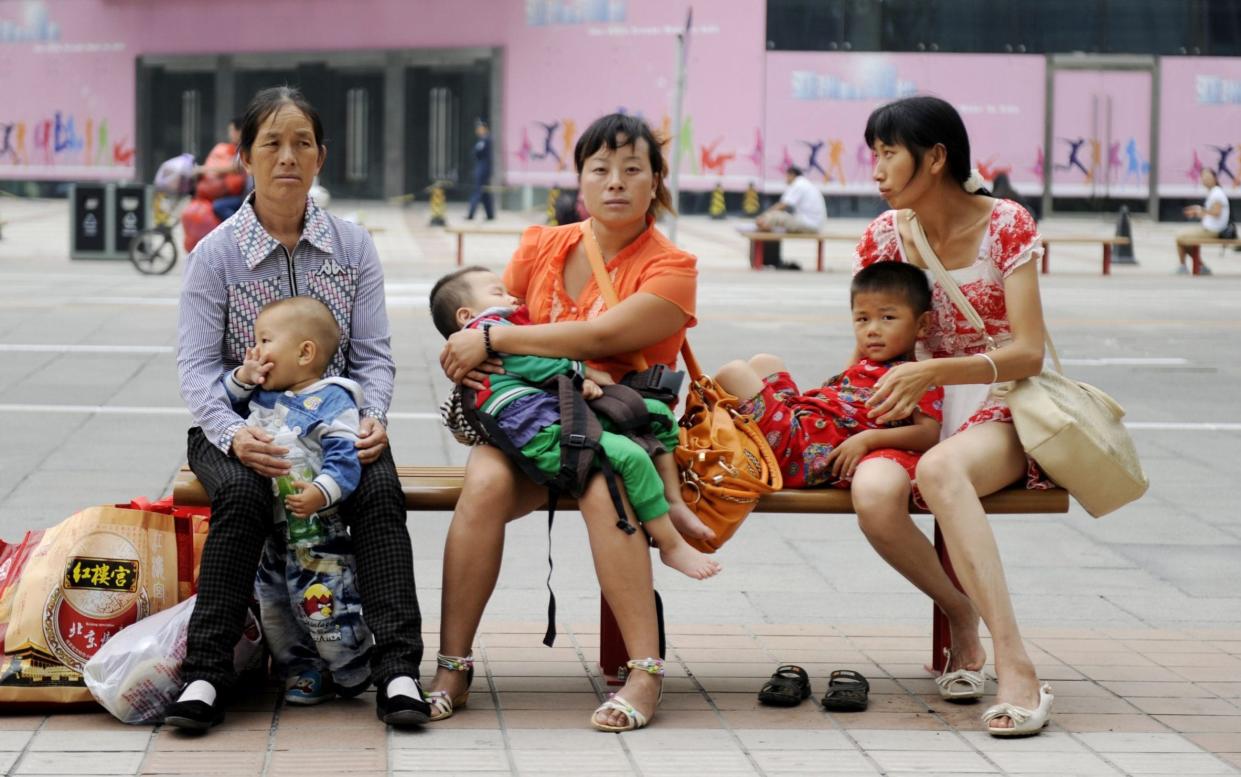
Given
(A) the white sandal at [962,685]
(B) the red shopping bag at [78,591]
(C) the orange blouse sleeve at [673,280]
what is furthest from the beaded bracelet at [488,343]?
(A) the white sandal at [962,685]

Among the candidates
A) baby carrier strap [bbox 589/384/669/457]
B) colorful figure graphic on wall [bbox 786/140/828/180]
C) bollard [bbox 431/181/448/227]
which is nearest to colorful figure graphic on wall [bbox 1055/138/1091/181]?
colorful figure graphic on wall [bbox 786/140/828/180]

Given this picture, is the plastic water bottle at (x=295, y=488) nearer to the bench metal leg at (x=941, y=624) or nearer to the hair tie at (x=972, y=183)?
the bench metal leg at (x=941, y=624)

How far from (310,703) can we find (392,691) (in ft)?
1.03

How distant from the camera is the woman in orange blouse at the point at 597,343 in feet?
13.7

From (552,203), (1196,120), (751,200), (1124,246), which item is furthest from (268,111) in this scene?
(1196,120)

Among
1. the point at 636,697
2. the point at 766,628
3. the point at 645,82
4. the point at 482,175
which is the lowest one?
the point at 766,628

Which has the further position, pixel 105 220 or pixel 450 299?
pixel 105 220

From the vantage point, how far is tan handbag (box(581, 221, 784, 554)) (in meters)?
4.29

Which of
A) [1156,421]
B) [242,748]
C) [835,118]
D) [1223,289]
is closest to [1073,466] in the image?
[242,748]

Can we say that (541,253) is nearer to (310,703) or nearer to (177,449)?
(310,703)

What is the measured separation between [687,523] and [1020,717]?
90 cm

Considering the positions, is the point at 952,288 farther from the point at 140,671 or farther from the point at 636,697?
the point at 140,671

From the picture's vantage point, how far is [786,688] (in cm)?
436

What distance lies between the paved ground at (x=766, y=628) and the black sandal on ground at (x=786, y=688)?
4cm
